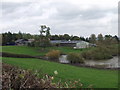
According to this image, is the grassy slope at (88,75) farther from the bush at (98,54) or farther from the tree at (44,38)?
the tree at (44,38)

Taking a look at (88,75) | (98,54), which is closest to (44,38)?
(98,54)

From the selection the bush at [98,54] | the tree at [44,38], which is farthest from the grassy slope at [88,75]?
the tree at [44,38]

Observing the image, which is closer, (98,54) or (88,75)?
(88,75)

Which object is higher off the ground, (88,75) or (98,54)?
(88,75)

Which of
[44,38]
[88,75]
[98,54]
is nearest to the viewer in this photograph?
[88,75]

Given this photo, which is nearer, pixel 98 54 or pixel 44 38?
pixel 98 54

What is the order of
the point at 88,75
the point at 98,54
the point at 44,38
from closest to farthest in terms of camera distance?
the point at 88,75 < the point at 98,54 < the point at 44,38

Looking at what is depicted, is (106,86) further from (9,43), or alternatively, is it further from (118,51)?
(9,43)

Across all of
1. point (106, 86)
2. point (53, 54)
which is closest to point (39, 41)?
point (53, 54)

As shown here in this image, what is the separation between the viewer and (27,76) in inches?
134

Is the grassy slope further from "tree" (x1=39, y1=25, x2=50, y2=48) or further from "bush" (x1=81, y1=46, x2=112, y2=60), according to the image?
"tree" (x1=39, y1=25, x2=50, y2=48)

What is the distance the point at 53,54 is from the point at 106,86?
3183 cm

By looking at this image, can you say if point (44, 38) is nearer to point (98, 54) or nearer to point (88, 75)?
point (98, 54)

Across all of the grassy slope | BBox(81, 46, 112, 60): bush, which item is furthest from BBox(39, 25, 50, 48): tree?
the grassy slope
